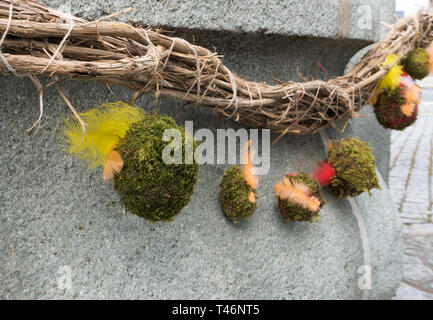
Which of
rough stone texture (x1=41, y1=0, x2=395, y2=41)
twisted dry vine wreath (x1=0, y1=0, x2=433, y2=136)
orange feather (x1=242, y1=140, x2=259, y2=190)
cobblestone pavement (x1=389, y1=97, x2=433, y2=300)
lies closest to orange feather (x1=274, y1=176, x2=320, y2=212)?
orange feather (x1=242, y1=140, x2=259, y2=190)

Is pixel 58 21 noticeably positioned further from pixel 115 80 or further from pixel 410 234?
pixel 410 234

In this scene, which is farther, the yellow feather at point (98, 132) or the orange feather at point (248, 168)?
the orange feather at point (248, 168)

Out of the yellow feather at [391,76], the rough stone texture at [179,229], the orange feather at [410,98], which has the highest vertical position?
the yellow feather at [391,76]

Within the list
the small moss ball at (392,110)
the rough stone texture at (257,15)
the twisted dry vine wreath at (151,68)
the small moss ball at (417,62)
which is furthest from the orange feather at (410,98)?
the twisted dry vine wreath at (151,68)

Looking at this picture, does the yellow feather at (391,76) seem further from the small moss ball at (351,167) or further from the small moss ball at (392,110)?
the small moss ball at (351,167)

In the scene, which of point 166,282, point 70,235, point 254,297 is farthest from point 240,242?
point 70,235

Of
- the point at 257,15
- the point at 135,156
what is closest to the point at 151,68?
the point at 135,156
